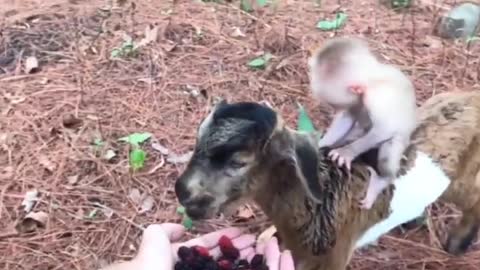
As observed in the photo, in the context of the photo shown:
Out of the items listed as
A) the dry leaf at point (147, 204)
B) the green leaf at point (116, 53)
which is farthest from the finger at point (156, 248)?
the green leaf at point (116, 53)

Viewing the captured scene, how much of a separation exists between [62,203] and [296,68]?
155 cm

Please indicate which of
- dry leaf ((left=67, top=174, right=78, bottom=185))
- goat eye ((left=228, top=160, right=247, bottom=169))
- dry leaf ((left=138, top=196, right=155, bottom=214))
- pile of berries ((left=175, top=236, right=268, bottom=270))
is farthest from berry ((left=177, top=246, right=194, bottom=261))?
dry leaf ((left=67, top=174, right=78, bottom=185))

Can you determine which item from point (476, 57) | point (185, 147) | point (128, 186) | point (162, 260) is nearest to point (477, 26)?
point (476, 57)

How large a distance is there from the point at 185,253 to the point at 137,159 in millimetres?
1426

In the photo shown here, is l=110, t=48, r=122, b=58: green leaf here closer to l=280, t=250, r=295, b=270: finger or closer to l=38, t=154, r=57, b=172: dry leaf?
l=38, t=154, r=57, b=172: dry leaf

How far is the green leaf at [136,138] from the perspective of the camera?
4668 millimetres

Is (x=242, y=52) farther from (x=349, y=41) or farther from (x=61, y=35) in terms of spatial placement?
(x=349, y=41)

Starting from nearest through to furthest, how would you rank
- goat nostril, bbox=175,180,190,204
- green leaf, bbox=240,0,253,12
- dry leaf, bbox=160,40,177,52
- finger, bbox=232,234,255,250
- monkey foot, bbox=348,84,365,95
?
goat nostril, bbox=175,180,190,204, monkey foot, bbox=348,84,365,95, finger, bbox=232,234,255,250, dry leaf, bbox=160,40,177,52, green leaf, bbox=240,0,253,12

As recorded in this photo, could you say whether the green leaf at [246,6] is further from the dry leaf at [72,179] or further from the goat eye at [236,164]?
the goat eye at [236,164]

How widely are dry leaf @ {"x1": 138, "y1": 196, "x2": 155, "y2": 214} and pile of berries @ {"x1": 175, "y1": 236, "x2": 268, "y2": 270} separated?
3.59ft

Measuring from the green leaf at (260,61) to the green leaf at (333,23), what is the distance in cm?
48

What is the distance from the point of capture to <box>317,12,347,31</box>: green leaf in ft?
18.4

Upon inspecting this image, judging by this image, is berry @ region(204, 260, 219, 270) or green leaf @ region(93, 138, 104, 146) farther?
green leaf @ region(93, 138, 104, 146)

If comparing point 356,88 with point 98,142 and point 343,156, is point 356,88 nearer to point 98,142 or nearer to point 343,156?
point 343,156
